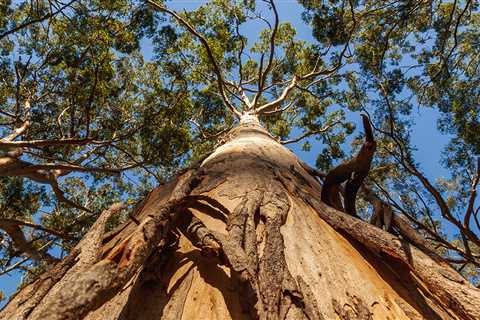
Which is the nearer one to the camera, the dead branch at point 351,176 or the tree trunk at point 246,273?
the tree trunk at point 246,273

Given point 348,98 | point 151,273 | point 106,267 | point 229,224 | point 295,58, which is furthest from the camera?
point 295,58

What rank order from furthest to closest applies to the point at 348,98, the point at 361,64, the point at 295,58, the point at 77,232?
1. the point at 295,58
2. the point at 348,98
3. the point at 361,64
4. the point at 77,232

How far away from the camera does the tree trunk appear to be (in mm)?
1082

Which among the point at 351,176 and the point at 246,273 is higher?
the point at 351,176

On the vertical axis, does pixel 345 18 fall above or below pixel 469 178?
above

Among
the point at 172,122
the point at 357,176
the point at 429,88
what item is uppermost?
the point at 429,88

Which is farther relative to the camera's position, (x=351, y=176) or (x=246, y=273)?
(x=351, y=176)

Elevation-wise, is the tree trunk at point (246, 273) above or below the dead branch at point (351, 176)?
below

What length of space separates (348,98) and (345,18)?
2327 mm

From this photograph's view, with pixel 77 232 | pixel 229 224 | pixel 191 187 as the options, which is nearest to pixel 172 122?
pixel 77 232

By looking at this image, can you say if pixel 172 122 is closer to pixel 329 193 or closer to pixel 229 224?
pixel 329 193

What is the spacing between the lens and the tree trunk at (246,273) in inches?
42.6

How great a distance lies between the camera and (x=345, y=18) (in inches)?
293

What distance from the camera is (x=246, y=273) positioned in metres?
1.12
